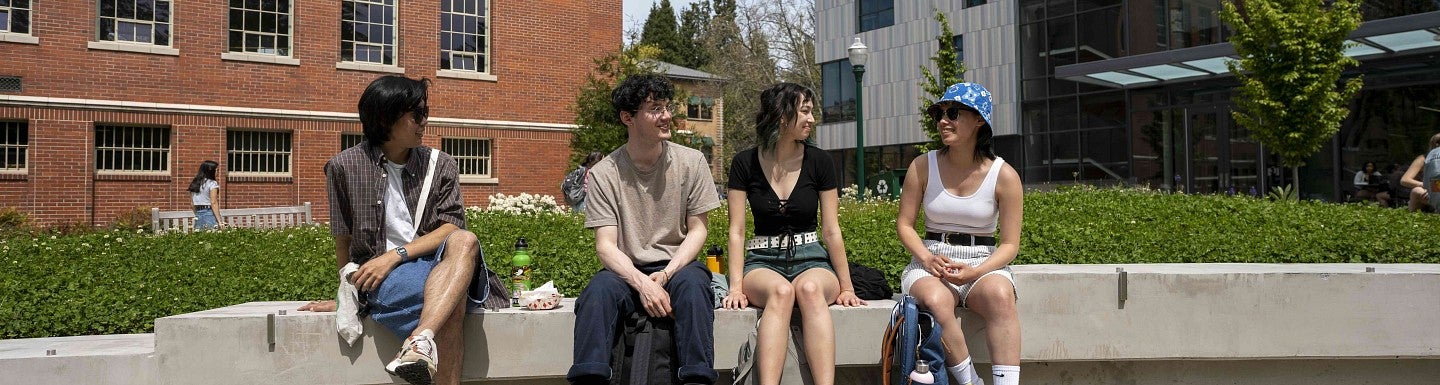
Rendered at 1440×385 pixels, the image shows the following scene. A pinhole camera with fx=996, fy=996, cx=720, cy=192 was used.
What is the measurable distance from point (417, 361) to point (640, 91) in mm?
1597

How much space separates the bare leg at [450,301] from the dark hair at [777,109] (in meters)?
1.52

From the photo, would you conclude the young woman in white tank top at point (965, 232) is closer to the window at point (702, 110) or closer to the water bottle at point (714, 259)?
the water bottle at point (714, 259)

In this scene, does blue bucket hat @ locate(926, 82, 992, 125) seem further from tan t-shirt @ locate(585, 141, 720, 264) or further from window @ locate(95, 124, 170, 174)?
window @ locate(95, 124, 170, 174)

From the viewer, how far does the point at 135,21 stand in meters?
20.4

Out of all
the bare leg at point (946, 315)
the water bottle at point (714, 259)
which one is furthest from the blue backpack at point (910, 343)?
the water bottle at point (714, 259)

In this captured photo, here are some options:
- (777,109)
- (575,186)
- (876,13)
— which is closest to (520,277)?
(777,109)

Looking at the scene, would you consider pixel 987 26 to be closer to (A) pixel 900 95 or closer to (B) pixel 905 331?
(A) pixel 900 95

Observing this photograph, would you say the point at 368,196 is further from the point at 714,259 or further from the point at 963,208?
the point at 963,208

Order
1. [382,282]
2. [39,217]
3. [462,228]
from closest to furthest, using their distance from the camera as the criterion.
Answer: [382,282] < [462,228] < [39,217]

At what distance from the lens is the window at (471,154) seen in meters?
23.9

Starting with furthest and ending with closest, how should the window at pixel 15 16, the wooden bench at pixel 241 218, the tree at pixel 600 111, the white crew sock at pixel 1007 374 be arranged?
the tree at pixel 600 111, the window at pixel 15 16, the wooden bench at pixel 241 218, the white crew sock at pixel 1007 374

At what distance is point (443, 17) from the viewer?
23656mm

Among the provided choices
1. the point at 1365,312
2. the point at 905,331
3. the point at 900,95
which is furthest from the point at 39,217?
the point at 900,95

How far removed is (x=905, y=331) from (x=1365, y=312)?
2.83 metres
